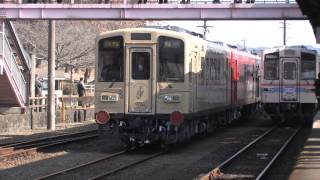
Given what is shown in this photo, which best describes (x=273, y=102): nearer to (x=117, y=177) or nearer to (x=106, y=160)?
(x=106, y=160)

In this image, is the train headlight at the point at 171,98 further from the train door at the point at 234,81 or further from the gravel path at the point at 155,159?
the train door at the point at 234,81

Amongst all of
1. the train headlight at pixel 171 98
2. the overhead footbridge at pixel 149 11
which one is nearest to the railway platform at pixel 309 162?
the train headlight at pixel 171 98

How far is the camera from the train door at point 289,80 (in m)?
26.0

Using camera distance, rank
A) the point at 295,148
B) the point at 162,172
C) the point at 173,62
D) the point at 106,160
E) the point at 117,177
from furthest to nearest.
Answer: the point at 295,148 < the point at 173,62 < the point at 106,160 < the point at 162,172 < the point at 117,177

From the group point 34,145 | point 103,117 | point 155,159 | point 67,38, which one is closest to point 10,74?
point 34,145

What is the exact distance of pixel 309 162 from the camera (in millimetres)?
14562

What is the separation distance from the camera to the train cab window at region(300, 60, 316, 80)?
25.9 meters

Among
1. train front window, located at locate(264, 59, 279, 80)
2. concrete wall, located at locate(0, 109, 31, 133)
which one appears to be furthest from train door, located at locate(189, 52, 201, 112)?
concrete wall, located at locate(0, 109, 31, 133)

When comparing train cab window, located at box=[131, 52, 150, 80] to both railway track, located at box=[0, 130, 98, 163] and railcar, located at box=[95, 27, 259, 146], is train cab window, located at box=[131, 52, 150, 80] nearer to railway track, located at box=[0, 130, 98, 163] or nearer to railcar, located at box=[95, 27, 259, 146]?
railcar, located at box=[95, 27, 259, 146]

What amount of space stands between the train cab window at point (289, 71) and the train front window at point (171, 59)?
Answer: 1044 centimetres

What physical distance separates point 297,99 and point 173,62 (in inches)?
423

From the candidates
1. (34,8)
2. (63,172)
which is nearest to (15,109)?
(34,8)

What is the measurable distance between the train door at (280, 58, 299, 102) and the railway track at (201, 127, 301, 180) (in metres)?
3.30

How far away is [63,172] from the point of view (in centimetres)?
1283
